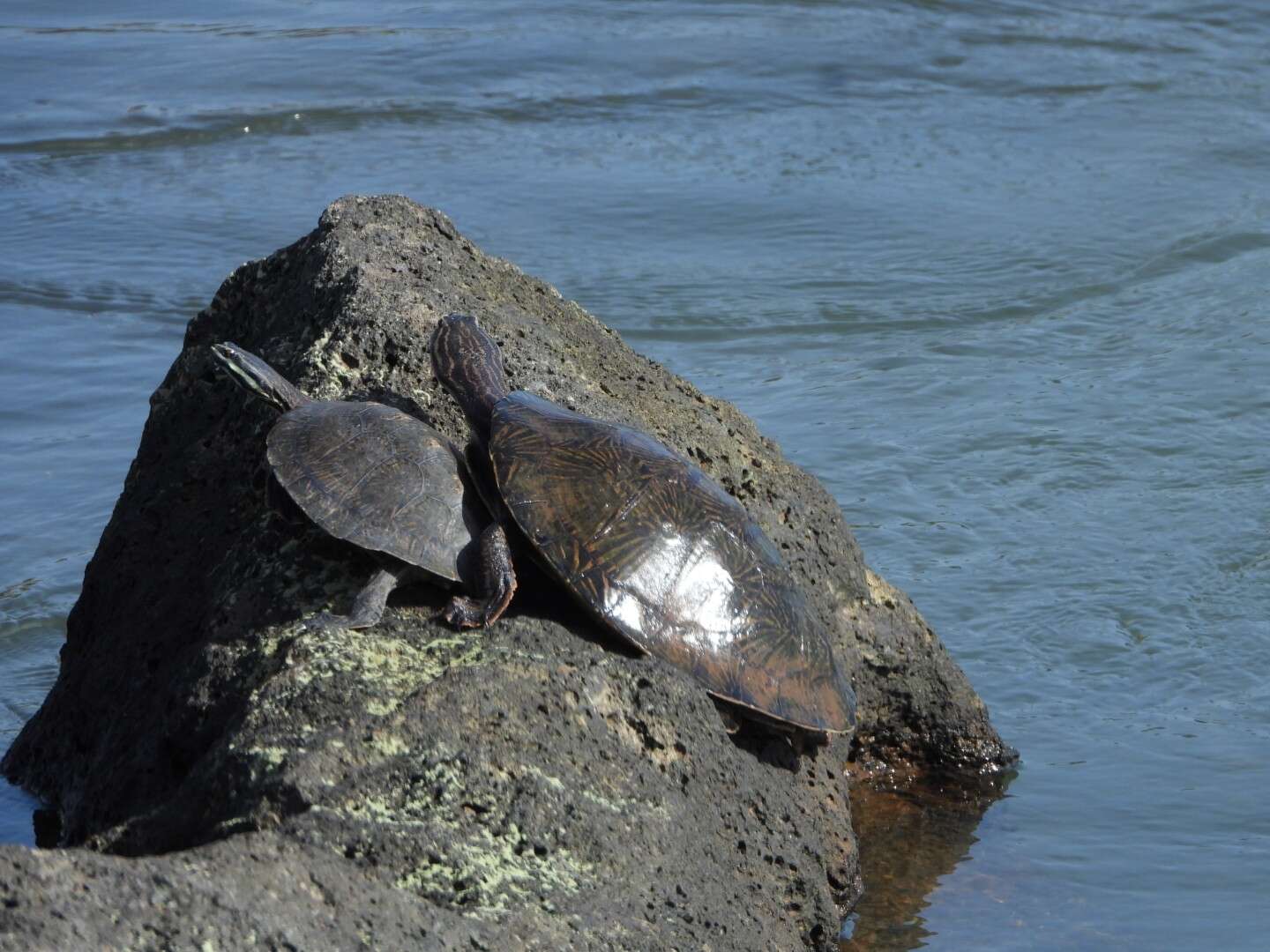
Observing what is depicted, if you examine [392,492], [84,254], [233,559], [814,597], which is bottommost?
[84,254]

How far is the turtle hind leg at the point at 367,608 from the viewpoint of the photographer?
3.07m

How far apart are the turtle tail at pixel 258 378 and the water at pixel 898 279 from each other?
57.5 inches

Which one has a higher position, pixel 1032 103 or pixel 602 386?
pixel 602 386

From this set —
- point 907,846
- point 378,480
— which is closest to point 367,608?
point 378,480

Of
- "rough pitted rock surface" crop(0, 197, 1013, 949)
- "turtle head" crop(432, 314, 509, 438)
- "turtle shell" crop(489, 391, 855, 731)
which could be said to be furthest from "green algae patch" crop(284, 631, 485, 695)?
"turtle head" crop(432, 314, 509, 438)

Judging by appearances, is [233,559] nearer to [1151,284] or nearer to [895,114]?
[1151,284]

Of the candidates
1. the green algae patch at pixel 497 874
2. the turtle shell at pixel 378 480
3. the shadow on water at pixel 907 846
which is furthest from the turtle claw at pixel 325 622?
the shadow on water at pixel 907 846

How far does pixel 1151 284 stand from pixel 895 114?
4142 mm

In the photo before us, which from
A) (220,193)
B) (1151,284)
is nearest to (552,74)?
(220,193)

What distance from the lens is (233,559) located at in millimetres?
3520

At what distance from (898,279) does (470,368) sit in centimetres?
653

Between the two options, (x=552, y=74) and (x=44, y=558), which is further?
(x=552, y=74)

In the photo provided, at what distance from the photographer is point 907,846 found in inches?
167

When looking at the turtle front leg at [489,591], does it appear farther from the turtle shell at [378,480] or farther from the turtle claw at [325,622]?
the turtle claw at [325,622]
